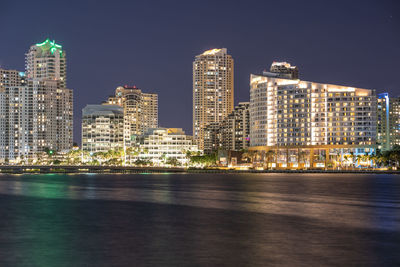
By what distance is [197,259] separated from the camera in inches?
1287

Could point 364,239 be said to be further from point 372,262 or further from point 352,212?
point 352,212

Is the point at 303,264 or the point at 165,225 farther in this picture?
the point at 165,225

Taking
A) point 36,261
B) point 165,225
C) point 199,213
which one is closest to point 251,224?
point 165,225

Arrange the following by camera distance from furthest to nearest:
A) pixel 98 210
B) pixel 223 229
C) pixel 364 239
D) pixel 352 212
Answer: pixel 98 210 → pixel 352 212 → pixel 223 229 → pixel 364 239

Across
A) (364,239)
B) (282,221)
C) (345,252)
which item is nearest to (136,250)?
(345,252)

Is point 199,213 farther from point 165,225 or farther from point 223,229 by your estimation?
point 223,229

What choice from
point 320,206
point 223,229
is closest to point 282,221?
point 223,229

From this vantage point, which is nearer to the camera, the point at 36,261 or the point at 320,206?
the point at 36,261

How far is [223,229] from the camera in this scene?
46406 mm

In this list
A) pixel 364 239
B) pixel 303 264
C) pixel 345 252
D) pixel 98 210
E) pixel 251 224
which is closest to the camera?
pixel 303 264

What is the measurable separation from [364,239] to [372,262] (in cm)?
867

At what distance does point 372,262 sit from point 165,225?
2312 centimetres

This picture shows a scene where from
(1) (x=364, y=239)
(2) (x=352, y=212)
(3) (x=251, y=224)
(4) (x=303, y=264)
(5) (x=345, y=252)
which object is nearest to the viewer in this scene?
(4) (x=303, y=264)

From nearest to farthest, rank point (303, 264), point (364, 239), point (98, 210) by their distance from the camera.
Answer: point (303, 264), point (364, 239), point (98, 210)
